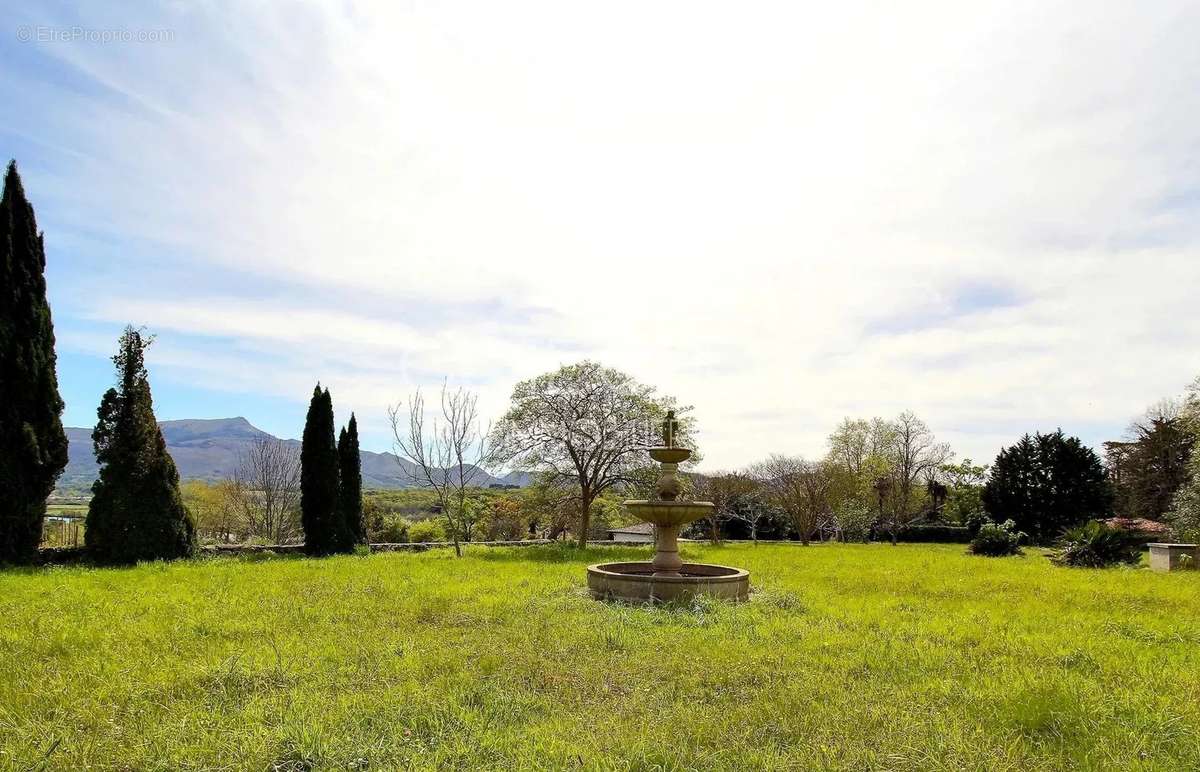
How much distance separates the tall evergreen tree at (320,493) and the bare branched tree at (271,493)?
13.2m

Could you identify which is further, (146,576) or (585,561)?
(585,561)

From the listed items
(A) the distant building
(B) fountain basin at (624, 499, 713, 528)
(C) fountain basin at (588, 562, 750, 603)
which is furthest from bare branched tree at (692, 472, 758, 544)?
(C) fountain basin at (588, 562, 750, 603)

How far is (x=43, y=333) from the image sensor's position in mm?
15445

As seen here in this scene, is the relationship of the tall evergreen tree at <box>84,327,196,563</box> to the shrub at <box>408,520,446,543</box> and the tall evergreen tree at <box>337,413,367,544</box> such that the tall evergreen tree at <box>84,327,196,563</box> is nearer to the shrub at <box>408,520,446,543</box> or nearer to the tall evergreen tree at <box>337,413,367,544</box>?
→ the tall evergreen tree at <box>337,413,367,544</box>

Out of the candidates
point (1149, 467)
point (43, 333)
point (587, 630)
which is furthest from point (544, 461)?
point (1149, 467)

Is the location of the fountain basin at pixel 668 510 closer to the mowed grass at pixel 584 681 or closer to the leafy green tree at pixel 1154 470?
the mowed grass at pixel 584 681

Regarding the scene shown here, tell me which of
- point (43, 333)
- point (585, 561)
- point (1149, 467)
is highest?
point (43, 333)

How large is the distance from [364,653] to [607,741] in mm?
3026

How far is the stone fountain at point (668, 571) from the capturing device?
31.7 ft

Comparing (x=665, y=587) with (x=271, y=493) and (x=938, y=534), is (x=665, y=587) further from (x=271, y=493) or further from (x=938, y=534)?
(x=271, y=493)

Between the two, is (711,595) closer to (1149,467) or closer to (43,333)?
(43,333)

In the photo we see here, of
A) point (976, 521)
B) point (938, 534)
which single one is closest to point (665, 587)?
point (976, 521)

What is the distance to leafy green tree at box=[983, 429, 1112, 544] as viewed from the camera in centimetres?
2961

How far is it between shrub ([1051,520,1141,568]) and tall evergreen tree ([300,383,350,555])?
1928 cm
